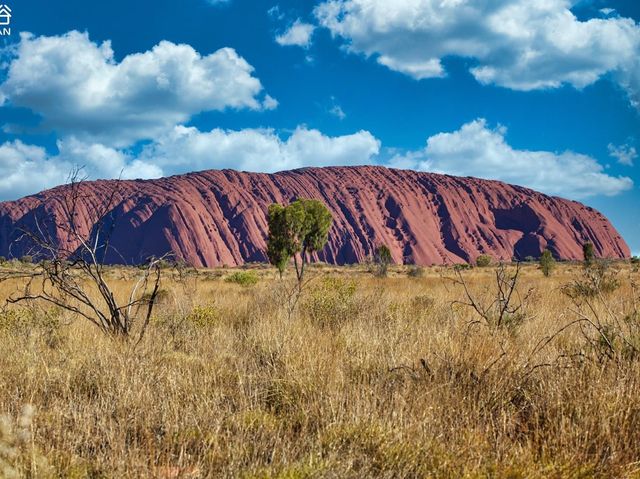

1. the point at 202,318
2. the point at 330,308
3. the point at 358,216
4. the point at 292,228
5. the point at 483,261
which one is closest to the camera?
the point at 202,318

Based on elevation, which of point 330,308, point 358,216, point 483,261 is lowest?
point 330,308

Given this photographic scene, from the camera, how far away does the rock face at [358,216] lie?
125m

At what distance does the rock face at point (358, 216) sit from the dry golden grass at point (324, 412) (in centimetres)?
11345

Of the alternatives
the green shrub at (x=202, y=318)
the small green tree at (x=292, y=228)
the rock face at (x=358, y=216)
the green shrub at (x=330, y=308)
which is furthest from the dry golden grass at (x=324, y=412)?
the rock face at (x=358, y=216)

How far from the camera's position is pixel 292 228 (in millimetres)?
31484

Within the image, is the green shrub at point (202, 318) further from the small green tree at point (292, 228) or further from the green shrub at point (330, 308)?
the small green tree at point (292, 228)

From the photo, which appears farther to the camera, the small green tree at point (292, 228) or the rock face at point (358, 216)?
the rock face at point (358, 216)

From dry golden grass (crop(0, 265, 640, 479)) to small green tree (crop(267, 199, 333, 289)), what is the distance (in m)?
24.9

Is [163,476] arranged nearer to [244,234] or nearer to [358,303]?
[358,303]

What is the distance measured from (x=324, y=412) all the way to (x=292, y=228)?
27.6 meters

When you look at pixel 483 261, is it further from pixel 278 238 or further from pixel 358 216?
pixel 358 216

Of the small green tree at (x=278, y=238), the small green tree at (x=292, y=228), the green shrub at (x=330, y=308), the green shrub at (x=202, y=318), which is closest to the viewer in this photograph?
the green shrub at (x=202, y=318)

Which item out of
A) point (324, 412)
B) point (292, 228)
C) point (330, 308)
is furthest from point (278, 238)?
point (324, 412)

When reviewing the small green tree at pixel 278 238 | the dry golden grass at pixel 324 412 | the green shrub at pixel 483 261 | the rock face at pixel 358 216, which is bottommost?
the dry golden grass at pixel 324 412
